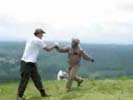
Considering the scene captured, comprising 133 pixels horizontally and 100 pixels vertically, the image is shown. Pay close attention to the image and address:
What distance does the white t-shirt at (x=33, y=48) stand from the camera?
22.1 metres

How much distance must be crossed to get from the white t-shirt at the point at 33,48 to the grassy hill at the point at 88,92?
6.29 feet

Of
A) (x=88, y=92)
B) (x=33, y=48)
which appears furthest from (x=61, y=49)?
(x=88, y=92)

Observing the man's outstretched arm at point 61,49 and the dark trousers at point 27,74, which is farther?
the man's outstretched arm at point 61,49

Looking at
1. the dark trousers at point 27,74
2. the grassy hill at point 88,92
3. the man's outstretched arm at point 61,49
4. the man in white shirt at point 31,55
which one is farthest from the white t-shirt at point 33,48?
the grassy hill at point 88,92

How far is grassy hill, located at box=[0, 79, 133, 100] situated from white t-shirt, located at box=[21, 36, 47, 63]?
1917 millimetres

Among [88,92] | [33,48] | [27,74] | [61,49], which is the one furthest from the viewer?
[61,49]

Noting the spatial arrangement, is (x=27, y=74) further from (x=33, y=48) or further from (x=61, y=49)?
(x=61, y=49)

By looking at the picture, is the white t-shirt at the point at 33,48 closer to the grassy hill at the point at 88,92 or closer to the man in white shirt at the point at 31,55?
the man in white shirt at the point at 31,55

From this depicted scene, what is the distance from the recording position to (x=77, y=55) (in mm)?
24078

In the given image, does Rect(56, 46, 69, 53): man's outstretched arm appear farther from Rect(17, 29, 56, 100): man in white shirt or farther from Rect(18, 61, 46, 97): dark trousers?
Rect(18, 61, 46, 97): dark trousers

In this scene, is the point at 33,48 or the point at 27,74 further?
the point at 27,74

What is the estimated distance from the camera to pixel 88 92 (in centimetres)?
2336

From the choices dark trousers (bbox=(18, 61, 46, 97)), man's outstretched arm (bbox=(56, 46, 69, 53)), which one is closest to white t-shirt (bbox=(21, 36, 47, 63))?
dark trousers (bbox=(18, 61, 46, 97))

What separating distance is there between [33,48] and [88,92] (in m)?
3.28
